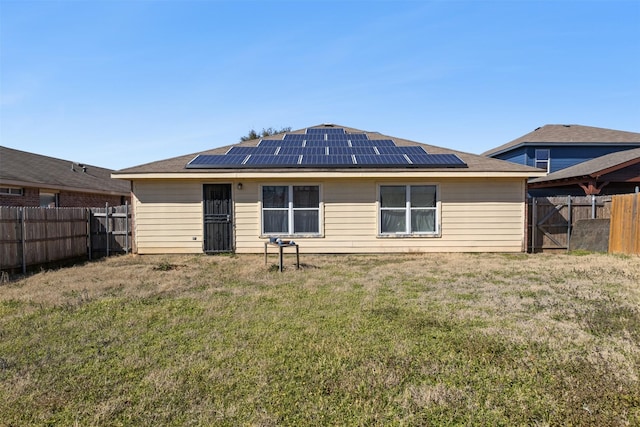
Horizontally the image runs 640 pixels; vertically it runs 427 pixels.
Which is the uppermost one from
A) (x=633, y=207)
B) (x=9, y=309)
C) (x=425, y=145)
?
(x=425, y=145)

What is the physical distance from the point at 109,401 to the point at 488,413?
2.95 m

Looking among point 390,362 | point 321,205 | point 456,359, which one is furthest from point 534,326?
point 321,205

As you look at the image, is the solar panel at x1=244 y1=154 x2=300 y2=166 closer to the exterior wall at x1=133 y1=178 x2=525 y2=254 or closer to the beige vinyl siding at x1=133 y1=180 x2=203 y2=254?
the exterior wall at x1=133 y1=178 x2=525 y2=254

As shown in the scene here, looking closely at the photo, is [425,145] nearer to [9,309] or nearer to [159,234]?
[159,234]

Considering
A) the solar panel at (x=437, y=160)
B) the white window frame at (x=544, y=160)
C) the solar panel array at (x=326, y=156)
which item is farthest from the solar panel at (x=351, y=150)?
the white window frame at (x=544, y=160)

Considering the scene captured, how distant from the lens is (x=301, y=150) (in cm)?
1222

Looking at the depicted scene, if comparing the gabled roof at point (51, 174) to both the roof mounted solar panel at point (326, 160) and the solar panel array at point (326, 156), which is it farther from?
the roof mounted solar panel at point (326, 160)

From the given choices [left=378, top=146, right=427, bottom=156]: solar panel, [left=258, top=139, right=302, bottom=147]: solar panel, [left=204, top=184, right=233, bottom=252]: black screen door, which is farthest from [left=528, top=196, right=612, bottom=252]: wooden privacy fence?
[left=204, top=184, right=233, bottom=252]: black screen door

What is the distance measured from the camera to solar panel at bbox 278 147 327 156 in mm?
11844

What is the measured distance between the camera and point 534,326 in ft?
14.8

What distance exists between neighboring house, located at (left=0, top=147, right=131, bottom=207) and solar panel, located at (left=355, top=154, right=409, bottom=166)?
12595 mm

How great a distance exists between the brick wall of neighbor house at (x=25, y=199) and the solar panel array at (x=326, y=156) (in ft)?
26.4

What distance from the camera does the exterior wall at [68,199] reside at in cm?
1385

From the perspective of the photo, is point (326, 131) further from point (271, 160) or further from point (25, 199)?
point (25, 199)
